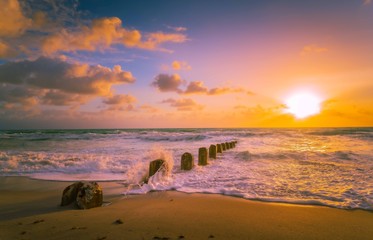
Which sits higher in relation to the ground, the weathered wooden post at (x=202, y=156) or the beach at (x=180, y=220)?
the weathered wooden post at (x=202, y=156)

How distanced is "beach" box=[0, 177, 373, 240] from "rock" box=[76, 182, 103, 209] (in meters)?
0.14

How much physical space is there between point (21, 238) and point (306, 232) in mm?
3754

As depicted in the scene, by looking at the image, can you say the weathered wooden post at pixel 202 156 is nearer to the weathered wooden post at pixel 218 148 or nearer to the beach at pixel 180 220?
the weathered wooden post at pixel 218 148

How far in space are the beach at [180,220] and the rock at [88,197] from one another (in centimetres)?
14

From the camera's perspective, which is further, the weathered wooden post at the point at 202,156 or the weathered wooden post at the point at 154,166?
the weathered wooden post at the point at 202,156

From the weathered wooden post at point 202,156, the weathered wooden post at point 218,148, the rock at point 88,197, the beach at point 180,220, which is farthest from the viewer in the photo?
the weathered wooden post at point 218,148

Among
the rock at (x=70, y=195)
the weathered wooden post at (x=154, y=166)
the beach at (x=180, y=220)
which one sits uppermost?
the weathered wooden post at (x=154, y=166)

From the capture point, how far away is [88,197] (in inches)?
165

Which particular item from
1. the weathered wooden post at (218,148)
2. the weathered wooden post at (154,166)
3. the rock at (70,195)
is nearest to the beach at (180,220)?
the rock at (70,195)

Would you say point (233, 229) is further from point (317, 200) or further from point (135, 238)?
point (317, 200)

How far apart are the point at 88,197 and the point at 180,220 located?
1.79 m

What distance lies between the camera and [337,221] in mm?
3666

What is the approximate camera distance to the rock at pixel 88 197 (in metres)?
4.15

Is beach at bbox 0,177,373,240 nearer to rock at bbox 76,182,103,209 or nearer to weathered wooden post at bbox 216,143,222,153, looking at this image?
rock at bbox 76,182,103,209
